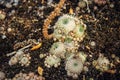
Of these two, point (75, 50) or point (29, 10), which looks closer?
point (75, 50)

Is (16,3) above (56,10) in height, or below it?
above

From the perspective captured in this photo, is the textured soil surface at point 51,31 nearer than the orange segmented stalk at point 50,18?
Yes

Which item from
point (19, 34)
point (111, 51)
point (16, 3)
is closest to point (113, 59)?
point (111, 51)

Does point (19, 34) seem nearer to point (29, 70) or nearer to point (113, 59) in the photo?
point (29, 70)

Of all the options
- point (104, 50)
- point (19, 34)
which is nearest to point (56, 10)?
point (19, 34)

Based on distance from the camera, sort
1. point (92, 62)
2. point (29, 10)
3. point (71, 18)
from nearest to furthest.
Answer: point (92, 62)
point (71, 18)
point (29, 10)

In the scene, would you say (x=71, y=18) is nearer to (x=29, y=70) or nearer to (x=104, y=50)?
(x=104, y=50)

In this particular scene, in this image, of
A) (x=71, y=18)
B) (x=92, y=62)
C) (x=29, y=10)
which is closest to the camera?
(x=92, y=62)

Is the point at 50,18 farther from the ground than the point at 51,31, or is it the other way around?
the point at 50,18

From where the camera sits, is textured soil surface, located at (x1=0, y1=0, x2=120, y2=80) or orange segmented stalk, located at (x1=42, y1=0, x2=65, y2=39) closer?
textured soil surface, located at (x1=0, y1=0, x2=120, y2=80)

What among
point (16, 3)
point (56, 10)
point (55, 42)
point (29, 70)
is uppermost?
point (16, 3)
